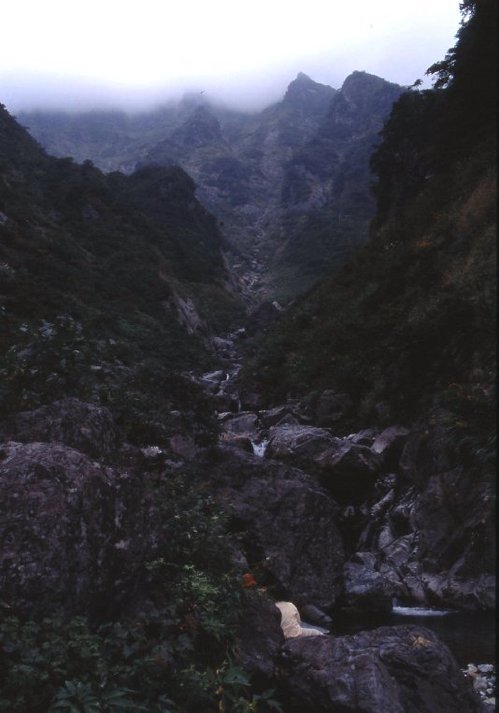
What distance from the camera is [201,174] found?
152 metres

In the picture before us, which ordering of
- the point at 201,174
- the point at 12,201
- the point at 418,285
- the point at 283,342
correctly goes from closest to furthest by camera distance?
the point at 418,285, the point at 283,342, the point at 12,201, the point at 201,174

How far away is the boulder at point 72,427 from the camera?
7.04m

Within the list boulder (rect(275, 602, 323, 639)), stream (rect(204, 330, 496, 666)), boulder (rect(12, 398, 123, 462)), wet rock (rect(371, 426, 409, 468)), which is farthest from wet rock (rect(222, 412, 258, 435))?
boulder (rect(12, 398, 123, 462))

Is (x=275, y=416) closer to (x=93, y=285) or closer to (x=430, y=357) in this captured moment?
(x=430, y=357)

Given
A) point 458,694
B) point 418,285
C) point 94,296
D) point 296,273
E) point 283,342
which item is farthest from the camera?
point 296,273

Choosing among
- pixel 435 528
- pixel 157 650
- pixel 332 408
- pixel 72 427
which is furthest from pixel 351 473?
pixel 157 650

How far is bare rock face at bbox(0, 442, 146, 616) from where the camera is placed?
4828mm

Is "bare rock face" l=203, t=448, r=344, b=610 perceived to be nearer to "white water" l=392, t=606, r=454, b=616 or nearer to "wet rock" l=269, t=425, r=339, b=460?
"white water" l=392, t=606, r=454, b=616

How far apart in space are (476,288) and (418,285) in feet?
14.9

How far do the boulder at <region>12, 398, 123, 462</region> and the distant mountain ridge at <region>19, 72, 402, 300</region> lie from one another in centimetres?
6269

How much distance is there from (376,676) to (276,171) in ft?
567

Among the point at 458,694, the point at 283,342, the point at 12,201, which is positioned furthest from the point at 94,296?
the point at 458,694

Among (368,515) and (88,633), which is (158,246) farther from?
(88,633)

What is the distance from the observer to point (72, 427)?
7.32 metres
